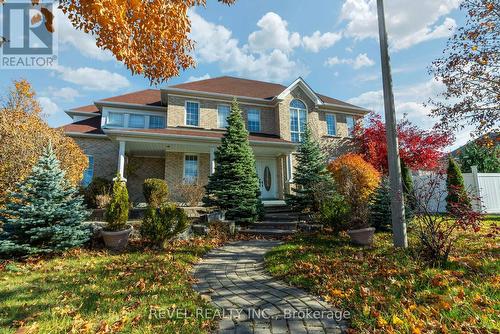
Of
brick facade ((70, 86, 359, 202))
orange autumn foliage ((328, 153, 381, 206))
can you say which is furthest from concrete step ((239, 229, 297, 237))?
brick facade ((70, 86, 359, 202))

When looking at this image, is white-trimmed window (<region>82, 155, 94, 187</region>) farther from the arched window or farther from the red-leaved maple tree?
Answer: the red-leaved maple tree

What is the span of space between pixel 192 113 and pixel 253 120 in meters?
4.28

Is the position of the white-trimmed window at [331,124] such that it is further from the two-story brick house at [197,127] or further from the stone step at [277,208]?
the stone step at [277,208]

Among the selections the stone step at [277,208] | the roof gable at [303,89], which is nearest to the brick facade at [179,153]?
the roof gable at [303,89]

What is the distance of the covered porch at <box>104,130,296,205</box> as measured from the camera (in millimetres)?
13945

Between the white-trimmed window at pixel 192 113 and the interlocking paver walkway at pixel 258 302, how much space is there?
11713 millimetres

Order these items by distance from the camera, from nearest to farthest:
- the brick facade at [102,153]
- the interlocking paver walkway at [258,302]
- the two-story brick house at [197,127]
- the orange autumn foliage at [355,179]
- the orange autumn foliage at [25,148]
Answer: the interlocking paver walkway at [258,302]
the orange autumn foliage at [355,179]
the orange autumn foliage at [25,148]
the two-story brick house at [197,127]
the brick facade at [102,153]

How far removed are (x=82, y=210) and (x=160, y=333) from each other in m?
5.73

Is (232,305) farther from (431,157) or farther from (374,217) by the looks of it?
(431,157)

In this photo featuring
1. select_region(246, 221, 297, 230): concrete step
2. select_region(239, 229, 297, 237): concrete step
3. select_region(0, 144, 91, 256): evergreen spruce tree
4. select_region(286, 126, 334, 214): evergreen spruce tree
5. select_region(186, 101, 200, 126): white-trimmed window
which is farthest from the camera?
select_region(186, 101, 200, 126): white-trimmed window

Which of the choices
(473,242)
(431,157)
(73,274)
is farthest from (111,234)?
(431,157)

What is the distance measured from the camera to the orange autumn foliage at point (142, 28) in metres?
3.09

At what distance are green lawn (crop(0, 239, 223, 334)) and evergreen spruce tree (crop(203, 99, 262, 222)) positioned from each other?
4.14 m

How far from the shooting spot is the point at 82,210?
7.00 meters
